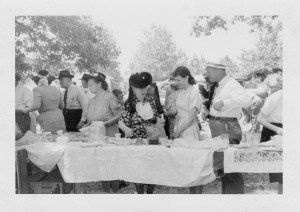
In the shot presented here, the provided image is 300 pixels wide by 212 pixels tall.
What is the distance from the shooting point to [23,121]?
513 centimetres

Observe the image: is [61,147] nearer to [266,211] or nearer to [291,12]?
[266,211]

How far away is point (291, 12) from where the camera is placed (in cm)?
362

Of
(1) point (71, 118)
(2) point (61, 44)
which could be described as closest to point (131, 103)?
(2) point (61, 44)

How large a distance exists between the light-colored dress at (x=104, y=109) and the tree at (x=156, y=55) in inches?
41.6

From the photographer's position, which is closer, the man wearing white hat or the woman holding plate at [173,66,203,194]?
the man wearing white hat

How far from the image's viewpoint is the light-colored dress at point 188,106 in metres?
4.02

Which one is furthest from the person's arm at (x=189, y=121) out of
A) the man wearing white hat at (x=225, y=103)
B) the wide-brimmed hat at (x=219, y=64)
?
the wide-brimmed hat at (x=219, y=64)

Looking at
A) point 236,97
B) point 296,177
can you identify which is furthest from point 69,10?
point 296,177

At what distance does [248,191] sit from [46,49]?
2.76 meters

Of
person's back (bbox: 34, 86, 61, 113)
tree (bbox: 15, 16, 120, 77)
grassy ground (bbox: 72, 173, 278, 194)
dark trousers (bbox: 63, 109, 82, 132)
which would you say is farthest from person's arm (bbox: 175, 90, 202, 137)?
dark trousers (bbox: 63, 109, 82, 132)

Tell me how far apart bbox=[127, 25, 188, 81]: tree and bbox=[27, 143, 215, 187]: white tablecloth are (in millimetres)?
2034

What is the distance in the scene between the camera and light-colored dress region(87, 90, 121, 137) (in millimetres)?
4477

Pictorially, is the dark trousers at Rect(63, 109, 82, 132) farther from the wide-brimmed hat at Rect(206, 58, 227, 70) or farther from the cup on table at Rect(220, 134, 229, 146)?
the cup on table at Rect(220, 134, 229, 146)

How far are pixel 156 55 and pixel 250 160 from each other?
179 inches
